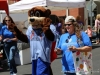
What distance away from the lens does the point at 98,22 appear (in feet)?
Result: 54.3

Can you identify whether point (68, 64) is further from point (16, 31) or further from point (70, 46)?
point (16, 31)

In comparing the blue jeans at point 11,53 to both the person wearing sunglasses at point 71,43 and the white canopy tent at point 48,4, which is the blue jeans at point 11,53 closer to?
the person wearing sunglasses at point 71,43

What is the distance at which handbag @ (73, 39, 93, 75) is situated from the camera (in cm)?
454

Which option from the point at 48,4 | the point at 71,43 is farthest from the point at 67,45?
the point at 48,4

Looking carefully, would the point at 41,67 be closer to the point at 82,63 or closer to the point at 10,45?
the point at 82,63

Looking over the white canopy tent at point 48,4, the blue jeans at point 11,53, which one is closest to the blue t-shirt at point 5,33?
the blue jeans at point 11,53

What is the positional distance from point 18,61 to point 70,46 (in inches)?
239

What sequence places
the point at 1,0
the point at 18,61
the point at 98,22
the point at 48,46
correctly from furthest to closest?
the point at 98,22
the point at 18,61
the point at 1,0
the point at 48,46

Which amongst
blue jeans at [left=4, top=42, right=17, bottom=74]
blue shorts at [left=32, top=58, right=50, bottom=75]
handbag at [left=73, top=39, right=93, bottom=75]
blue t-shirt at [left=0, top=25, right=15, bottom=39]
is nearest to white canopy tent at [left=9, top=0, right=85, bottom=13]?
blue t-shirt at [left=0, top=25, right=15, bottom=39]

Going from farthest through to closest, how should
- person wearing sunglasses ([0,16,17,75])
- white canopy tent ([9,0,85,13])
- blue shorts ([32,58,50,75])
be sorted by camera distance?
white canopy tent ([9,0,85,13]) < person wearing sunglasses ([0,16,17,75]) < blue shorts ([32,58,50,75])

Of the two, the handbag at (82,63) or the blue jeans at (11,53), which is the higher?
the handbag at (82,63)

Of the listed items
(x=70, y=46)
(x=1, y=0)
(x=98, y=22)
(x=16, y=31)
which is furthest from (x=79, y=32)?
(x=98, y=22)

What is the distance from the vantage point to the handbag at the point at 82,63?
179 inches

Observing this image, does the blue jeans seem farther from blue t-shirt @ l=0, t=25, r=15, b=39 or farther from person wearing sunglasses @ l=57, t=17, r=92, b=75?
person wearing sunglasses @ l=57, t=17, r=92, b=75
